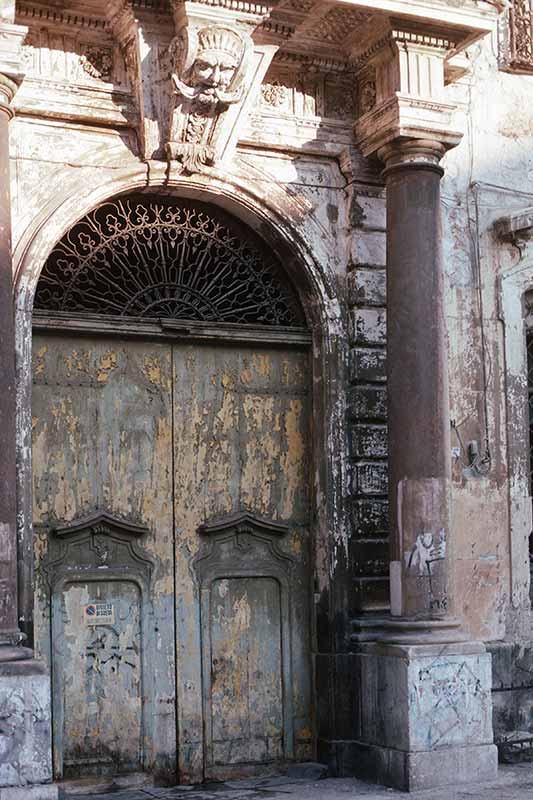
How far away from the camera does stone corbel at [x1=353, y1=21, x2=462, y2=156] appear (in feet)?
26.7

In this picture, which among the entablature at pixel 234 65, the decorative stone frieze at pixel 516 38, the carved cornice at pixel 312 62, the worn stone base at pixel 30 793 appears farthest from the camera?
the decorative stone frieze at pixel 516 38

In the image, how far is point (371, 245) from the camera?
8.65m

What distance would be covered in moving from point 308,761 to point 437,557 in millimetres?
1627

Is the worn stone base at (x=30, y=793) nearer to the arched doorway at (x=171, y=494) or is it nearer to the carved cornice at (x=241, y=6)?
the arched doorway at (x=171, y=494)

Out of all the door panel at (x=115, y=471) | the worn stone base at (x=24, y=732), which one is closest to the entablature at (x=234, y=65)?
the door panel at (x=115, y=471)

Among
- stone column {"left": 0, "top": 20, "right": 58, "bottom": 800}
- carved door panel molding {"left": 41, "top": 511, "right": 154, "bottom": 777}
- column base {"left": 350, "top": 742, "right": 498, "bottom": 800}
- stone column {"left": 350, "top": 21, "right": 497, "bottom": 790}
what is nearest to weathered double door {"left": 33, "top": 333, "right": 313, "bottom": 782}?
carved door panel molding {"left": 41, "top": 511, "right": 154, "bottom": 777}

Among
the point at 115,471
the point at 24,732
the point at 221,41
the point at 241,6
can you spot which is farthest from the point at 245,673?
the point at 241,6

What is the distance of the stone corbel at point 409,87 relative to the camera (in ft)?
26.7

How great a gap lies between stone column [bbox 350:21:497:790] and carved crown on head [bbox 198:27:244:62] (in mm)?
1069

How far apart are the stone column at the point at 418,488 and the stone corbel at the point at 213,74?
0.88m

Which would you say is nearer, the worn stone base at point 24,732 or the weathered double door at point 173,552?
the worn stone base at point 24,732

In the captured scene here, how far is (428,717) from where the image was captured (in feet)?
25.2

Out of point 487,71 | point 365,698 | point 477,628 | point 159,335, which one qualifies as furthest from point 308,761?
point 487,71

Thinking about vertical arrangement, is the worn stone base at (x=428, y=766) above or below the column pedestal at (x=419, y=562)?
below
